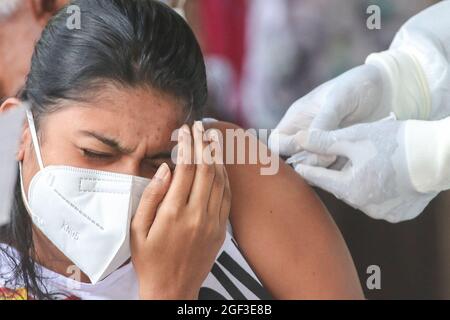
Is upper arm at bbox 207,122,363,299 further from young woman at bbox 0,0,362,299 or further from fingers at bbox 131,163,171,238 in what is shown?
fingers at bbox 131,163,171,238

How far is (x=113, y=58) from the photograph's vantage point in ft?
3.59

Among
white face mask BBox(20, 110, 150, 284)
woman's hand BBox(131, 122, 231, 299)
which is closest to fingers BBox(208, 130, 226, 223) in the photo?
woman's hand BBox(131, 122, 231, 299)

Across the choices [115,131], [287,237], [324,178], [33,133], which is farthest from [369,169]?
[33,133]

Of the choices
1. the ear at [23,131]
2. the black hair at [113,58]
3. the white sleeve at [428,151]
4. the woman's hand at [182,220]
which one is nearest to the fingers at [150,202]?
the woman's hand at [182,220]

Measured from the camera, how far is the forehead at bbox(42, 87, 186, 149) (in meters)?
1.10

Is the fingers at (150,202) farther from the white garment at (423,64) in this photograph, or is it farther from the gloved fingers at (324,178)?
the white garment at (423,64)

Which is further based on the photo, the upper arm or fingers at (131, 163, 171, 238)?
the upper arm

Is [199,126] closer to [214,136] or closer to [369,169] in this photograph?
[214,136]

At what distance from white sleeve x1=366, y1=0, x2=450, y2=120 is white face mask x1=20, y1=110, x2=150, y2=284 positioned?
1.42 feet

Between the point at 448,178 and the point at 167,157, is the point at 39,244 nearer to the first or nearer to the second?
the point at 167,157

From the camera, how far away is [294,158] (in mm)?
1214

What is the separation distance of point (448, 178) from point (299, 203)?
233 millimetres

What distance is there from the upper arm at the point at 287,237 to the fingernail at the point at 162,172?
0.41 feet

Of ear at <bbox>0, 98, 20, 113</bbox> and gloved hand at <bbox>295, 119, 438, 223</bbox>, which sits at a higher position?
ear at <bbox>0, 98, 20, 113</bbox>
